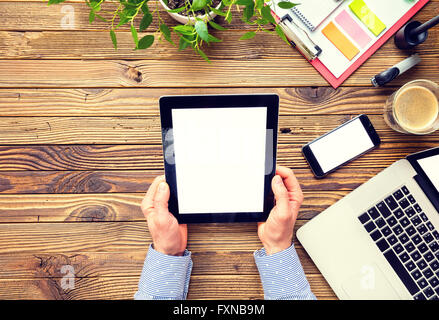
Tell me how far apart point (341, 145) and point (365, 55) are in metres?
0.25

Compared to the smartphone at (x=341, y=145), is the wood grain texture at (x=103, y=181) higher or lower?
lower

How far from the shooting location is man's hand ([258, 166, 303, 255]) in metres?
0.81

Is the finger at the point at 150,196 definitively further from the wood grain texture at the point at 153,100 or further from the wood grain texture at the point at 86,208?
the wood grain texture at the point at 153,100

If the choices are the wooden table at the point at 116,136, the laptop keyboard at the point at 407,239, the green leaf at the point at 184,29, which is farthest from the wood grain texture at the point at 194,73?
the laptop keyboard at the point at 407,239

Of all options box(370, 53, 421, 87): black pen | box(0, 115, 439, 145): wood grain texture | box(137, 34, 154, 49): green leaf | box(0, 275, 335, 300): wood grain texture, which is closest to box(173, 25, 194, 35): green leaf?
box(137, 34, 154, 49): green leaf

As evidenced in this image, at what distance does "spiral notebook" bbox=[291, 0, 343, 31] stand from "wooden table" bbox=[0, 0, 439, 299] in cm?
9

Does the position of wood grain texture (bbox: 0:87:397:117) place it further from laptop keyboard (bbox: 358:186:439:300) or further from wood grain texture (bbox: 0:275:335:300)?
wood grain texture (bbox: 0:275:335:300)

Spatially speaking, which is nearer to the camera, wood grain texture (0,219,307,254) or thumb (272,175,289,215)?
thumb (272,175,289,215)

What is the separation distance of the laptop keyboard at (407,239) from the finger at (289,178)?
0.59ft

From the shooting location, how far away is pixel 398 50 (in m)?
0.90

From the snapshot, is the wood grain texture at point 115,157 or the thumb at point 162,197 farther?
the wood grain texture at point 115,157

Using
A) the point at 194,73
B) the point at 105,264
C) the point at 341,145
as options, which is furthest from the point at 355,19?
the point at 105,264

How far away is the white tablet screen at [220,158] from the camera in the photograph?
758 mm

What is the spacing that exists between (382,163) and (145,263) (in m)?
0.70
